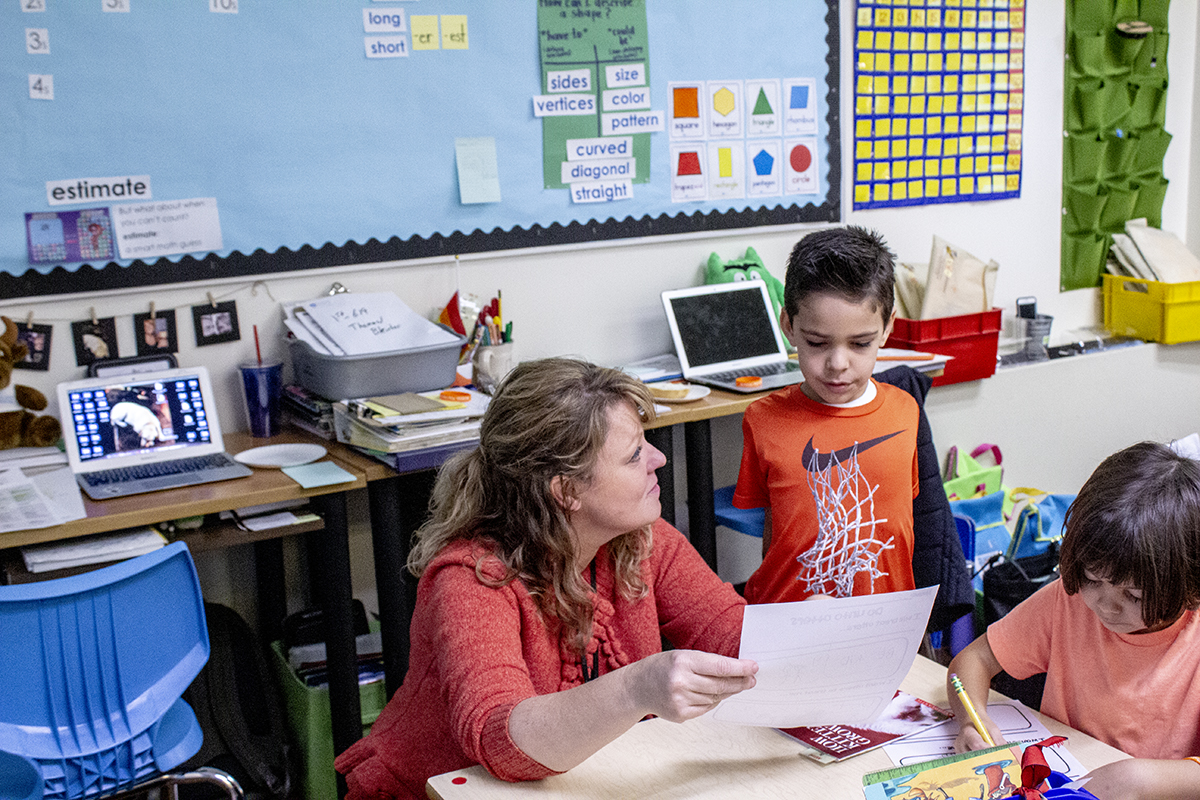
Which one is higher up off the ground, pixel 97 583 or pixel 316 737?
pixel 97 583

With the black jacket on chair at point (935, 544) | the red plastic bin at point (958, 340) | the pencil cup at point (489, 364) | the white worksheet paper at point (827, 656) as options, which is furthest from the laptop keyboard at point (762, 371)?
the white worksheet paper at point (827, 656)

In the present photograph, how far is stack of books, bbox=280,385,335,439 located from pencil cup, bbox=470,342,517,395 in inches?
15.1

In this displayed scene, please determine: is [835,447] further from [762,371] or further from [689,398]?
[762,371]

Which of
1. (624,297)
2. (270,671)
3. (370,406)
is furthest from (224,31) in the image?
(270,671)

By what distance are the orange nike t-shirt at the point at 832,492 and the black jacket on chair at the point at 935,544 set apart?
2.8 inches

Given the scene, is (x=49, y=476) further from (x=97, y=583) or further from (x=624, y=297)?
(x=624, y=297)

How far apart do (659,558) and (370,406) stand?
1.02m

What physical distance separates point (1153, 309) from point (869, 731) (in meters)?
3.14

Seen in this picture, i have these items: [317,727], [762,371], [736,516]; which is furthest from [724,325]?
[317,727]

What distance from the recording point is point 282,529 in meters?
2.14

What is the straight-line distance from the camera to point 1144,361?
3906 mm

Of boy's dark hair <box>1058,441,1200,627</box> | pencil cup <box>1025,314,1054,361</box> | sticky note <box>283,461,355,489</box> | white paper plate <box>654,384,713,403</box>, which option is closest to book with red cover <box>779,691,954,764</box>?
boy's dark hair <box>1058,441,1200,627</box>

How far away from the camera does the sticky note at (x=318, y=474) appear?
215cm

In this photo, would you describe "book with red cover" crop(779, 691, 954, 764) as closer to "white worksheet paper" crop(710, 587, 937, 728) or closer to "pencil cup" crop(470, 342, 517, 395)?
"white worksheet paper" crop(710, 587, 937, 728)
